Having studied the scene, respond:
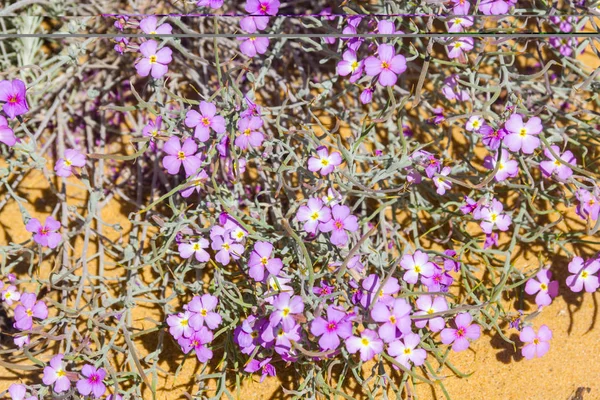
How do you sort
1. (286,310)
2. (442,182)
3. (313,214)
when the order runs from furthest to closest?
(442,182)
(313,214)
(286,310)

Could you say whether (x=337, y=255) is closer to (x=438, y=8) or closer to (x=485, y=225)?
(x=485, y=225)

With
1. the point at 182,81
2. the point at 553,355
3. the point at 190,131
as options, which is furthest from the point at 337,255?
the point at 182,81

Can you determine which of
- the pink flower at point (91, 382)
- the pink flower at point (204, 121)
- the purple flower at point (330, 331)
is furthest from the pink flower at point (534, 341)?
the pink flower at point (91, 382)

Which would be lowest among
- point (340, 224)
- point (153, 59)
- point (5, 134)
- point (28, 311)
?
point (28, 311)

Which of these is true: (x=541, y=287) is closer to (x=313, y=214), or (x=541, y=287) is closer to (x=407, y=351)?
(x=407, y=351)

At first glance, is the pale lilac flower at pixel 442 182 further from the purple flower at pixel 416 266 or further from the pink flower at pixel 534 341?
the pink flower at pixel 534 341

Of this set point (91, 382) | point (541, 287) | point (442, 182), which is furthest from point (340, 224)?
point (91, 382)

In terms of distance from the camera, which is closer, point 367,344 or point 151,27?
point 367,344

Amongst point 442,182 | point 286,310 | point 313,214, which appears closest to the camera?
point 286,310
